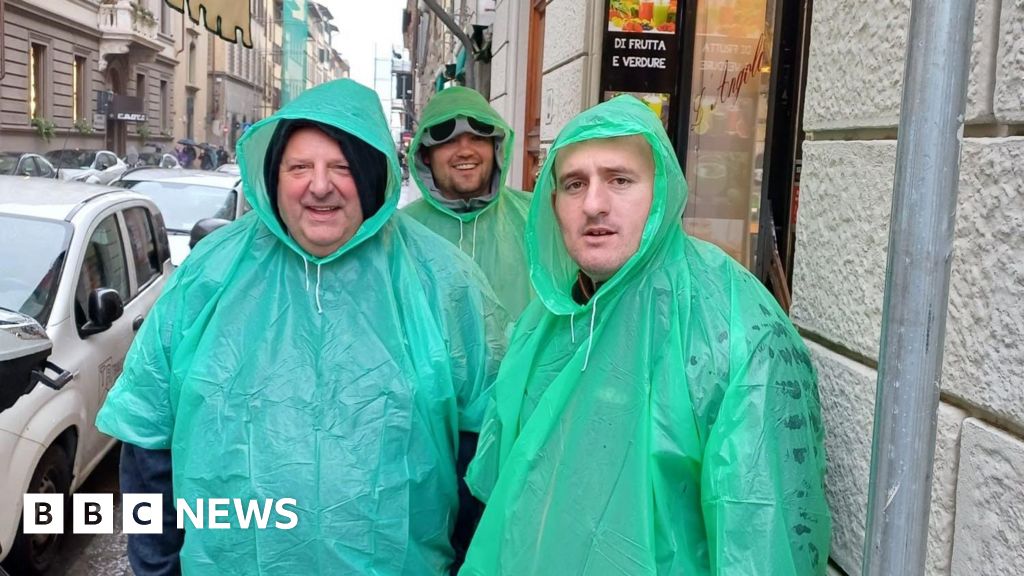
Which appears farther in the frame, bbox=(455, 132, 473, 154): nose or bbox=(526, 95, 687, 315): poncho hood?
bbox=(455, 132, 473, 154): nose

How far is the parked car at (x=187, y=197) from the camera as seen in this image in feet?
26.8

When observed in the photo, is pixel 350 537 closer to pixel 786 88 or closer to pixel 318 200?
pixel 318 200

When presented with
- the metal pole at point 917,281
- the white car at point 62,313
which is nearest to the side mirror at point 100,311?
the white car at point 62,313

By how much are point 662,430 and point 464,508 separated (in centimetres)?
87

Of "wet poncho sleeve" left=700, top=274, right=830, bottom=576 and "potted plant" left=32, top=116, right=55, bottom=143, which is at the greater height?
"potted plant" left=32, top=116, right=55, bottom=143

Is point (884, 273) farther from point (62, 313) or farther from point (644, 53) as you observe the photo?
point (62, 313)

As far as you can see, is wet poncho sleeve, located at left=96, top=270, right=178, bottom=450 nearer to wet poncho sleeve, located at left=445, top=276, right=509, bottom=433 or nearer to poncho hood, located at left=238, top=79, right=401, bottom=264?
poncho hood, located at left=238, top=79, right=401, bottom=264

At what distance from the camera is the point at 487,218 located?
3.72m

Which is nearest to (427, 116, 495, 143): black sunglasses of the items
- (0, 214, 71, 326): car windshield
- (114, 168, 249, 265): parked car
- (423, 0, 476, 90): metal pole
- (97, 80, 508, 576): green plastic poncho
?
(97, 80, 508, 576): green plastic poncho

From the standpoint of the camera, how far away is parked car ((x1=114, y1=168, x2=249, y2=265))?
322 inches

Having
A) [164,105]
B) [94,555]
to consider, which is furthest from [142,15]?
[94,555]

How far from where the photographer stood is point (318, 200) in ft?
7.09

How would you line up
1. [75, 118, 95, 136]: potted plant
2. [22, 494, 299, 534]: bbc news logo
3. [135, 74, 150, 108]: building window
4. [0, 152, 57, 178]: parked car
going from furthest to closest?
1. [135, 74, 150, 108]: building window
2. [75, 118, 95, 136]: potted plant
3. [0, 152, 57, 178]: parked car
4. [22, 494, 299, 534]: bbc news logo

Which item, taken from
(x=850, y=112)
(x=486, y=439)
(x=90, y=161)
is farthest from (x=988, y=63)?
(x=90, y=161)
